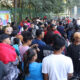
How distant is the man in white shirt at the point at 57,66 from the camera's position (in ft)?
12.3

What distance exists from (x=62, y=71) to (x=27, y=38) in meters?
1.50

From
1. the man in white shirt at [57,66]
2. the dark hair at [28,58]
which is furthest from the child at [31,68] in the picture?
the man in white shirt at [57,66]

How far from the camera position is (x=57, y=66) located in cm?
376

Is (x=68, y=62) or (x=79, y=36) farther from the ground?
(x=79, y=36)

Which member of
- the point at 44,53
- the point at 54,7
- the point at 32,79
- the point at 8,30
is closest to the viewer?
the point at 32,79

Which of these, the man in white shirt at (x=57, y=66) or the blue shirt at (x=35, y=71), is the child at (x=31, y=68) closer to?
the blue shirt at (x=35, y=71)

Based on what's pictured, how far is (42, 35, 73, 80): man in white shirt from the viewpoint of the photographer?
147 inches

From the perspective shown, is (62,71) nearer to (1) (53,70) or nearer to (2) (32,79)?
(1) (53,70)

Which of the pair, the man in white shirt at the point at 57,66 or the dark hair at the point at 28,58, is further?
the dark hair at the point at 28,58

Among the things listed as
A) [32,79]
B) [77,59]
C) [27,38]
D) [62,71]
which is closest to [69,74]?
[62,71]

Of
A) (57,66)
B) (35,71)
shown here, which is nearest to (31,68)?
(35,71)

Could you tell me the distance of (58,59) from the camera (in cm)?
373

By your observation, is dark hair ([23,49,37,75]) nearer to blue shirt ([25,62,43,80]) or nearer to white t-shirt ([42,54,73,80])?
blue shirt ([25,62,43,80])

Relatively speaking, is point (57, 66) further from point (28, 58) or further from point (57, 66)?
point (28, 58)
